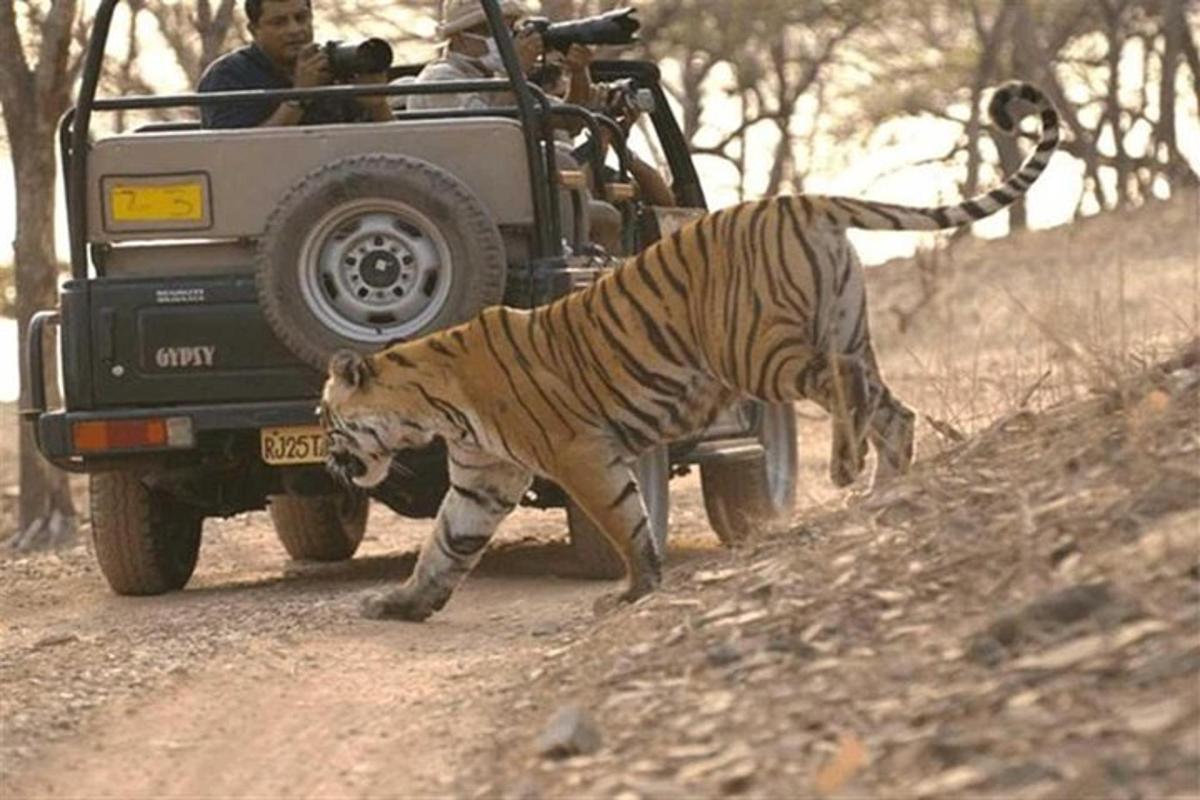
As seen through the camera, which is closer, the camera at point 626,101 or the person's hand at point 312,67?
the person's hand at point 312,67

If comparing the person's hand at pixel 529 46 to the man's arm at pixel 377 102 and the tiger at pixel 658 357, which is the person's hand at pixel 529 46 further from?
the tiger at pixel 658 357

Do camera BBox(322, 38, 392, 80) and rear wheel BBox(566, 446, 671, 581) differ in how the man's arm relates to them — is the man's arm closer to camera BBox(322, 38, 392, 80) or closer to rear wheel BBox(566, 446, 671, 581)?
camera BBox(322, 38, 392, 80)

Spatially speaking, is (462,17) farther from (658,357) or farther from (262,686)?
(262,686)

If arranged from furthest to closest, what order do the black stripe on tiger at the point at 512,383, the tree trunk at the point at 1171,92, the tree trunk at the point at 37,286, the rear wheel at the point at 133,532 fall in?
the tree trunk at the point at 1171,92 → the tree trunk at the point at 37,286 → the rear wheel at the point at 133,532 → the black stripe on tiger at the point at 512,383

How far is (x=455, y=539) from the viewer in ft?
27.2

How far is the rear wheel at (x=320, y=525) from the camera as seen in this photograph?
37.2 feet

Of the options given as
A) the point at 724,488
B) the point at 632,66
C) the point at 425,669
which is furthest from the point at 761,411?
the point at 425,669

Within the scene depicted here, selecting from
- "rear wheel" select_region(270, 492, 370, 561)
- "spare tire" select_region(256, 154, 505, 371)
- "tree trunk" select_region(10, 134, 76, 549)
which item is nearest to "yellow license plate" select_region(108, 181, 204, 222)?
"spare tire" select_region(256, 154, 505, 371)

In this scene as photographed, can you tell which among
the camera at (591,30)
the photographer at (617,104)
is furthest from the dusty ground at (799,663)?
the photographer at (617,104)

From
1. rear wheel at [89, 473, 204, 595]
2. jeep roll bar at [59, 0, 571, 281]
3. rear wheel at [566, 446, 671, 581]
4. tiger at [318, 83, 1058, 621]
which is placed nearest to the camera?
tiger at [318, 83, 1058, 621]

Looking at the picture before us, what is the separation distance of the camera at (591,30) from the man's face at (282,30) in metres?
0.75

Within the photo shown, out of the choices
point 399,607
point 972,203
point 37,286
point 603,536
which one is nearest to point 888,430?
point 972,203

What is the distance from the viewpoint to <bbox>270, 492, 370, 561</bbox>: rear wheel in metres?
11.3

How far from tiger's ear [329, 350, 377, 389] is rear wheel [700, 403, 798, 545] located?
2.35 m
